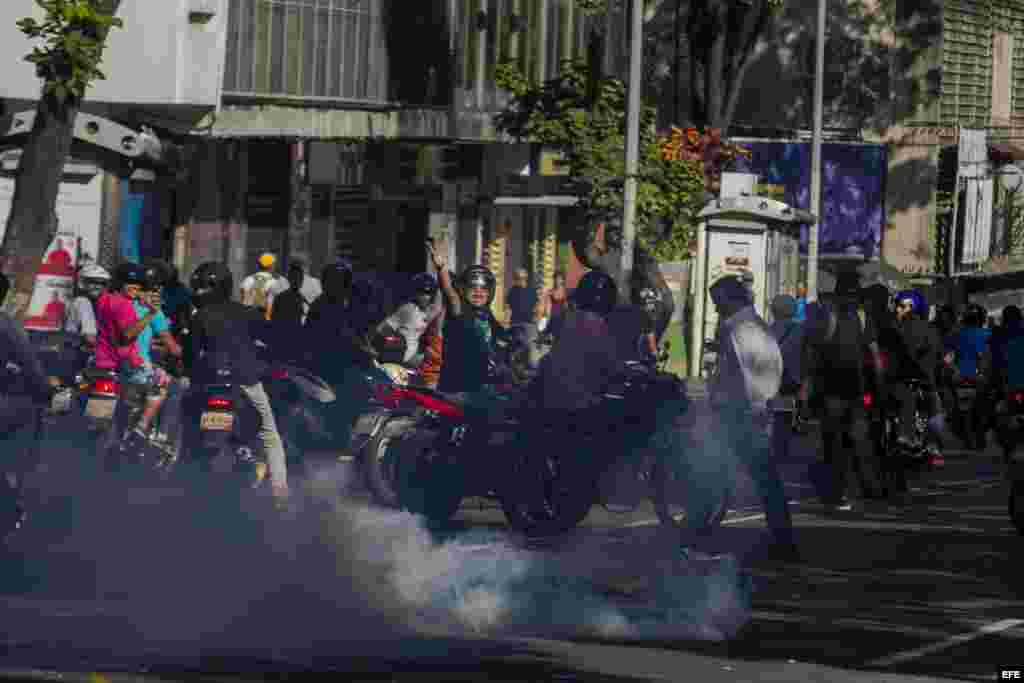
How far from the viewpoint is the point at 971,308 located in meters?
30.6

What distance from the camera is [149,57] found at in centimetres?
3528

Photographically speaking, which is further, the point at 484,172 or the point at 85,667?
the point at 484,172

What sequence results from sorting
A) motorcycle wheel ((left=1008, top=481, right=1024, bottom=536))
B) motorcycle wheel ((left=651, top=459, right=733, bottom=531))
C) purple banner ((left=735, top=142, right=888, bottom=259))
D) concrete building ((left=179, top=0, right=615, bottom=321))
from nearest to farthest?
motorcycle wheel ((left=651, top=459, right=733, bottom=531)) < motorcycle wheel ((left=1008, top=481, right=1024, bottom=536)) < concrete building ((left=179, top=0, right=615, bottom=321)) < purple banner ((left=735, top=142, right=888, bottom=259))

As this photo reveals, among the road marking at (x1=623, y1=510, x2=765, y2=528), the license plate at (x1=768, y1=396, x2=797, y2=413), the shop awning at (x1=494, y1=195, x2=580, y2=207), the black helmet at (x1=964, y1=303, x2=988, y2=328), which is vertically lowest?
the road marking at (x1=623, y1=510, x2=765, y2=528)

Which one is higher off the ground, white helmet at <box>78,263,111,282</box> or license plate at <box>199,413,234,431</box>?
white helmet at <box>78,263,111,282</box>

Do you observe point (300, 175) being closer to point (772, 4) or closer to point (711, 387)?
point (772, 4)

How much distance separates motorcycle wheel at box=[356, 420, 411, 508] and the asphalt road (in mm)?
253

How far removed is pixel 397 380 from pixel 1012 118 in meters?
52.0

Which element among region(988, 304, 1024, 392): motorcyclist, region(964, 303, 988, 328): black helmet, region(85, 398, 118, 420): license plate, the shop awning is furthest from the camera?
the shop awning

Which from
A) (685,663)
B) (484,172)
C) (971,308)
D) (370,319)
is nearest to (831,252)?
(484,172)

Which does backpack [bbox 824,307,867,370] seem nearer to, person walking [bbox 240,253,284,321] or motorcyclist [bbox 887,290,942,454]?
motorcyclist [bbox 887,290,942,454]

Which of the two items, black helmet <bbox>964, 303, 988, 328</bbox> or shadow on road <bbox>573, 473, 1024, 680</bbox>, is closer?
shadow on road <bbox>573, 473, 1024, 680</bbox>

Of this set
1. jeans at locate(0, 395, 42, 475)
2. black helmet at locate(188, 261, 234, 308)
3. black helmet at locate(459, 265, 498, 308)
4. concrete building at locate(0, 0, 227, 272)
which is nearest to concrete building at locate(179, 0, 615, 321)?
concrete building at locate(0, 0, 227, 272)

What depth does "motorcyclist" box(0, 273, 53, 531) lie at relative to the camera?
14.0 metres
